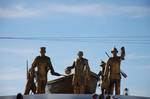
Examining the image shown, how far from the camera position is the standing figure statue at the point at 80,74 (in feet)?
74.5

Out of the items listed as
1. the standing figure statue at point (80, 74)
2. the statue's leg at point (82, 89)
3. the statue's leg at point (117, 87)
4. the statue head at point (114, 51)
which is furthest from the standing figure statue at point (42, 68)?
the statue's leg at point (117, 87)

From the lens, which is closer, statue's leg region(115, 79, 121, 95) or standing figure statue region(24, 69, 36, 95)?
statue's leg region(115, 79, 121, 95)

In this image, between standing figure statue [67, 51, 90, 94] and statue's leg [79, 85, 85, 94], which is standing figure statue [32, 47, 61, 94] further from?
statue's leg [79, 85, 85, 94]

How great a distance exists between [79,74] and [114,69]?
4.66 ft

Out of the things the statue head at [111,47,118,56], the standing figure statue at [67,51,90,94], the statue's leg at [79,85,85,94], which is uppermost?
the statue head at [111,47,118,56]

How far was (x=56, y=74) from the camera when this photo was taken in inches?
906

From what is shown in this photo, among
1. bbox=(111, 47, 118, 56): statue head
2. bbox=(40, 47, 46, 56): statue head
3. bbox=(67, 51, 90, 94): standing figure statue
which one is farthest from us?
bbox=(67, 51, 90, 94): standing figure statue

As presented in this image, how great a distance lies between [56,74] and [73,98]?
3061mm

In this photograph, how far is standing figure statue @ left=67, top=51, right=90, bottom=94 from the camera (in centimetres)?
2270

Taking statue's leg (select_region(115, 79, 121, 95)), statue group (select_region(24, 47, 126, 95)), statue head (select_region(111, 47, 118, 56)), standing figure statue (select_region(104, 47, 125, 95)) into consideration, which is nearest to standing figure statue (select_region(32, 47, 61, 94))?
statue group (select_region(24, 47, 126, 95))

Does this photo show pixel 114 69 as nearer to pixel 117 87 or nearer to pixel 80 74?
pixel 117 87

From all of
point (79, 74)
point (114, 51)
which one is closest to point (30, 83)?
point (79, 74)

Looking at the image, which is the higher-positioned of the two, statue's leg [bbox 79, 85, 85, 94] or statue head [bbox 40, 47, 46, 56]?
statue head [bbox 40, 47, 46, 56]

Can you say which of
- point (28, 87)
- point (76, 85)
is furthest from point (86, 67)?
point (28, 87)
